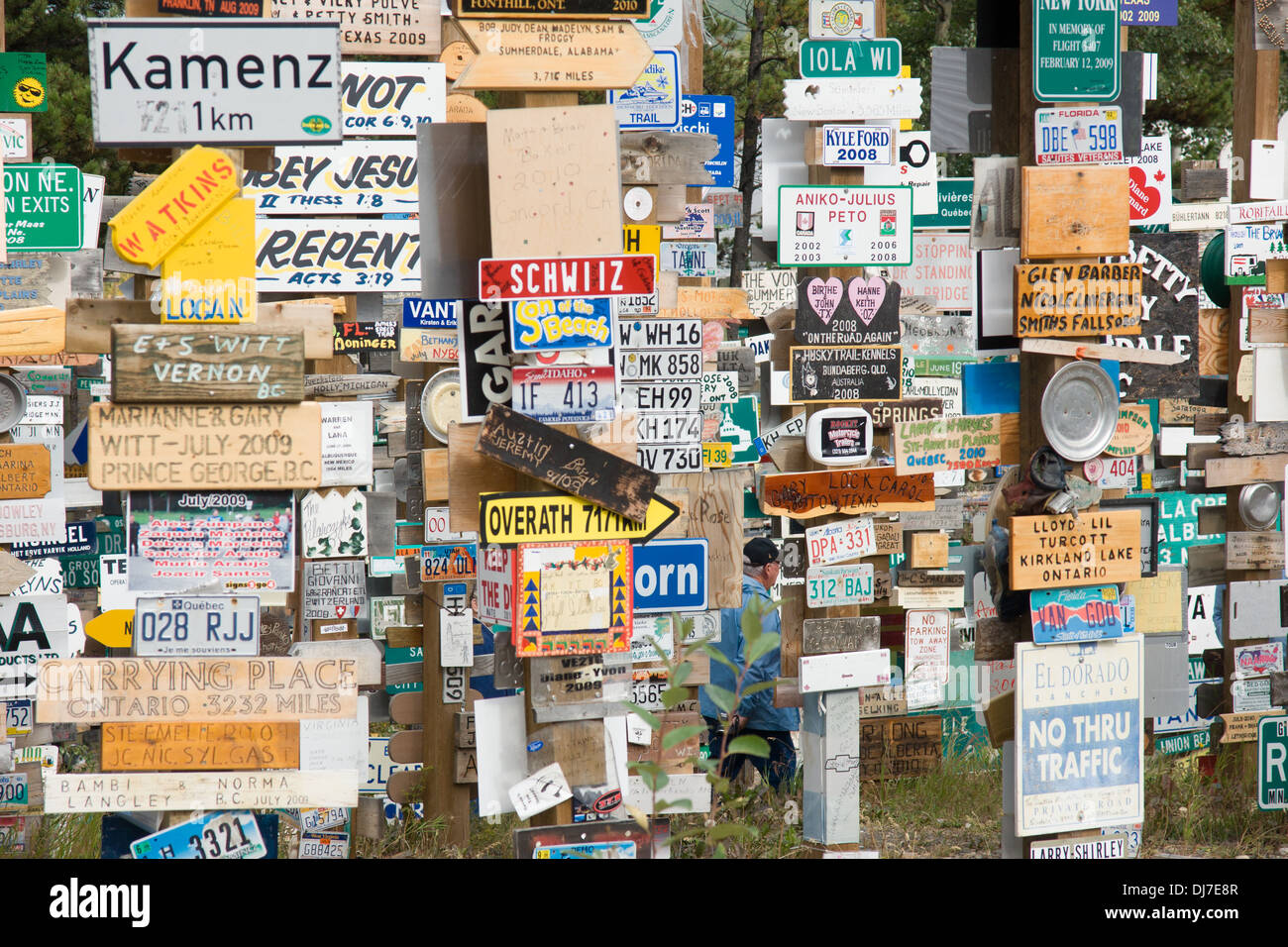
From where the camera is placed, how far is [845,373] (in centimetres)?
659

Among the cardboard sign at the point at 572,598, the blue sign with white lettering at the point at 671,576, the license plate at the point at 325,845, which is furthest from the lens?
the license plate at the point at 325,845

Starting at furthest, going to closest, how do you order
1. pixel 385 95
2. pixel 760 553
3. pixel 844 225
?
pixel 760 553 < pixel 844 225 < pixel 385 95

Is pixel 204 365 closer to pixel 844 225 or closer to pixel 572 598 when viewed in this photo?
pixel 572 598

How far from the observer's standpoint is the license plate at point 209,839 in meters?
4.14

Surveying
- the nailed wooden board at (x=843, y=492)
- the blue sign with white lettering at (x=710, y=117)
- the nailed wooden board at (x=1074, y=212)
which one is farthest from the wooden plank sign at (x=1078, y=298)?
the blue sign with white lettering at (x=710, y=117)

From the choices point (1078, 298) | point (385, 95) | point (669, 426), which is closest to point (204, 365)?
point (669, 426)

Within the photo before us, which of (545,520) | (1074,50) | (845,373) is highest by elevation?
(1074,50)

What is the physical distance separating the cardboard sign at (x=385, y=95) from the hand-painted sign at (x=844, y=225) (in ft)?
5.78

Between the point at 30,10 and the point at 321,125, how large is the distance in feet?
53.2

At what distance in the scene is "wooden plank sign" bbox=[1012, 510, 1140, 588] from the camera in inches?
197

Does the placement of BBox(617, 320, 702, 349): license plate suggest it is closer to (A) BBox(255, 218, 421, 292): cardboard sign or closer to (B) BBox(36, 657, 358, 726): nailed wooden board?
(A) BBox(255, 218, 421, 292): cardboard sign

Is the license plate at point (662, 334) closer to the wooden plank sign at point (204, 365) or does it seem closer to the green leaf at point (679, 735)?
the wooden plank sign at point (204, 365)

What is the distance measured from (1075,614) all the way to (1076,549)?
0.82 ft

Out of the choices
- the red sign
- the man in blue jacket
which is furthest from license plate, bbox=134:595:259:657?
the man in blue jacket
